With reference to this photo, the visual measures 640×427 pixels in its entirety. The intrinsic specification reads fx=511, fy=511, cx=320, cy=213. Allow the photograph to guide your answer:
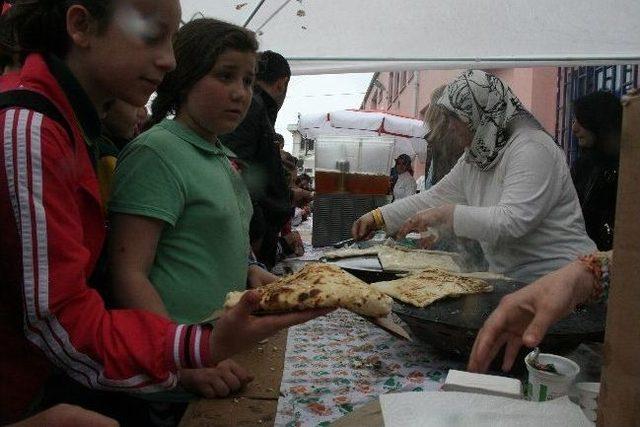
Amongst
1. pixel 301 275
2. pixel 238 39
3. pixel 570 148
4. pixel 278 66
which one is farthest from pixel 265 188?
pixel 570 148

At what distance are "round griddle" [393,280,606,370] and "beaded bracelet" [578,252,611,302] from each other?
0.15m

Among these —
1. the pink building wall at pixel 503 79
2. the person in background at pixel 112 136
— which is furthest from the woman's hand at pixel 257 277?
the pink building wall at pixel 503 79

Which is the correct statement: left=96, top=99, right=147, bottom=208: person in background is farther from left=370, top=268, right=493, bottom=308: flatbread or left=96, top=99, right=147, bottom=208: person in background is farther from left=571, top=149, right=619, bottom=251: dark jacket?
left=571, top=149, right=619, bottom=251: dark jacket

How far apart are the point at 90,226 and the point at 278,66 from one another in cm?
247

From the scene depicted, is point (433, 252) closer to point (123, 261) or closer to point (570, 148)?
point (123, 261)

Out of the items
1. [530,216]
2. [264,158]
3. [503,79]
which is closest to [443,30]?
[264,158]

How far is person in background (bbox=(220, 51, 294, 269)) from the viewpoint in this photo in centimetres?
293

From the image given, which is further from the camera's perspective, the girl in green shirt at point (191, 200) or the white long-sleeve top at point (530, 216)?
the white long-sleeve top at point (530, 216)

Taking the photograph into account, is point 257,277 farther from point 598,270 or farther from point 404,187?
point 404,187

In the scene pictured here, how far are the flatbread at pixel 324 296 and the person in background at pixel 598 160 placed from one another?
117 inches

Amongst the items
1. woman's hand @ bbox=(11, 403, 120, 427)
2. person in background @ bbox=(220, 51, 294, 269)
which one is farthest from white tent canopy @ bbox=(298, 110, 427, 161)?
woman's hand @ bbox=(11, 403, 120, 427)

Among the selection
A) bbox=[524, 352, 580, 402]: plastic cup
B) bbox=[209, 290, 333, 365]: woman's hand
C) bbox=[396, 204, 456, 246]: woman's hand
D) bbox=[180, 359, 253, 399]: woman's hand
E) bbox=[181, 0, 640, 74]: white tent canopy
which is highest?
bbox=[181, 0, 640, 74]: white tent canopy

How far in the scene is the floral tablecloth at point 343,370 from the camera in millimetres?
1238

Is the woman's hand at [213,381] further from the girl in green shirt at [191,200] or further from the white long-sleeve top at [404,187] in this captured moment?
the white long-sleeve top at [404,187]
